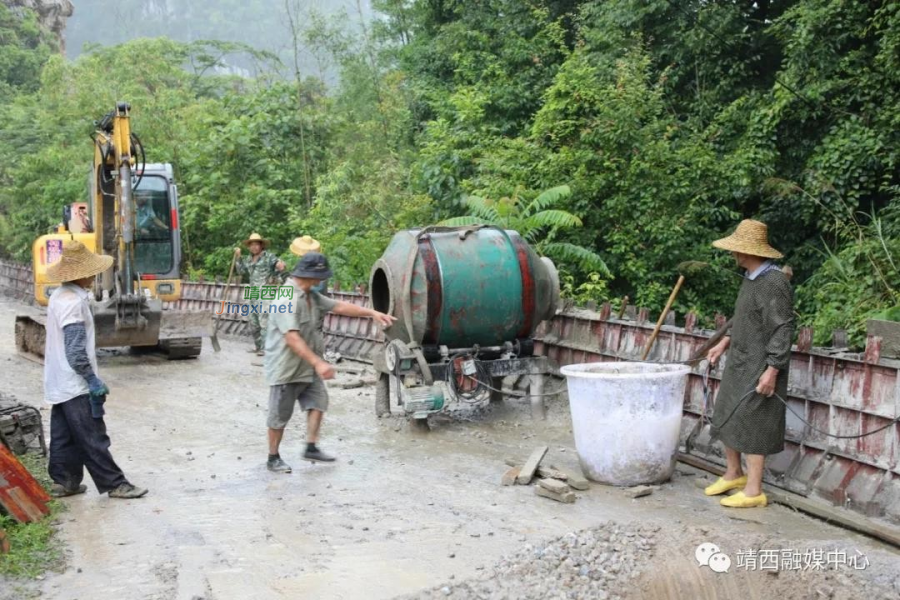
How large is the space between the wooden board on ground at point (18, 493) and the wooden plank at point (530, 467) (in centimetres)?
336

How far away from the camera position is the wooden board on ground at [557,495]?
21.2ft

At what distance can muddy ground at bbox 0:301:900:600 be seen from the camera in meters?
4.88

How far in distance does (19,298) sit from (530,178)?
18.1 metres

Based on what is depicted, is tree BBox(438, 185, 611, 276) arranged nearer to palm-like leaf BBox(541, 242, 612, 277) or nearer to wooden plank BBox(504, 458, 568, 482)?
palm-like leaf BBox(541, 242, 612, 277)

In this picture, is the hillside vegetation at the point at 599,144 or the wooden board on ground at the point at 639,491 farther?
the hillside vegetation at the point at 599,144

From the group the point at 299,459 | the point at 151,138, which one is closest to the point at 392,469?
the point at 299,459

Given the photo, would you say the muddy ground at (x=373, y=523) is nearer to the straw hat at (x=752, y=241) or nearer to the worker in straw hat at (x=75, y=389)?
the worker in straw hat at (x=75, y=389)

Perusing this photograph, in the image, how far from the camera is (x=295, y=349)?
7203mm

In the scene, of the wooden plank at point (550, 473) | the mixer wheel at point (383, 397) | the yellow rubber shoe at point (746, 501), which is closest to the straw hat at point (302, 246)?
the mixer wheel at point (383, 397)

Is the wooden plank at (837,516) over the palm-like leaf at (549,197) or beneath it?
beneath

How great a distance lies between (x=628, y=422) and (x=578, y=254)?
599 centimetres

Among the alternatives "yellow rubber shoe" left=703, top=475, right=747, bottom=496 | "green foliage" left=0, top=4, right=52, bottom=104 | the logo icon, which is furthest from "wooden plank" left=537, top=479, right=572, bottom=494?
"green foliage" left=0, top=4, right=52, bottom=104

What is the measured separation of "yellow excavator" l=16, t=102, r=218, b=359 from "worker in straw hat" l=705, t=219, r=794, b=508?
321 inches

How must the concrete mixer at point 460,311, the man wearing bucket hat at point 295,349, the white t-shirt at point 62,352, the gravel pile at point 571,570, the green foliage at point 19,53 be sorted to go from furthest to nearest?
the green foliage at point 19,53, the concrete mixer at point 460,311, the man wearing bucket hat at point 295,349, the white t-shirt at point 62,352, the gravel pile at point 571,570
